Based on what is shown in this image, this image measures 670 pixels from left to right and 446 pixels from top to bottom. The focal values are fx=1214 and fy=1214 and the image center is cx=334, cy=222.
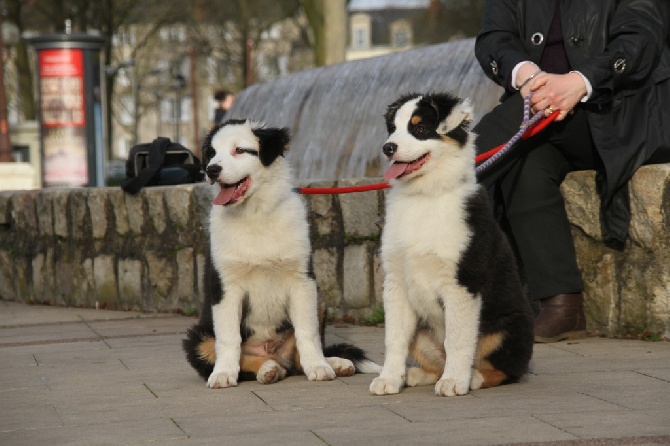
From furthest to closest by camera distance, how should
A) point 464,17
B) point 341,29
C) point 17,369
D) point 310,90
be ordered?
point 464,17, point 341,29, point 310,90, point 17,369

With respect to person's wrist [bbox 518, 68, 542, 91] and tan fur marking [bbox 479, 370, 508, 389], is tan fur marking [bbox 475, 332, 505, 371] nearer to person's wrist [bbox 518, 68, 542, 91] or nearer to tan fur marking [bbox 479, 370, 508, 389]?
tan fur marking [bbox 479, 370, 508, 389]

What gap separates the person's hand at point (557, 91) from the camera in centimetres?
660

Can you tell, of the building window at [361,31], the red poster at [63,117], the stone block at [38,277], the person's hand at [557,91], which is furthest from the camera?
the building window at [361,31]

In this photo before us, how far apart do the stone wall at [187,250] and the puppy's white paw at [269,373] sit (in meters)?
2.22

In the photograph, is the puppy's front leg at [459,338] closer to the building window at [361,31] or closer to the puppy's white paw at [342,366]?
the puppy's white paw at [342,366]

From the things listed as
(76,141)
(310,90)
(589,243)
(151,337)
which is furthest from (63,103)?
(589,243)

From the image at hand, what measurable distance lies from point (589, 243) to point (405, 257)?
237cm

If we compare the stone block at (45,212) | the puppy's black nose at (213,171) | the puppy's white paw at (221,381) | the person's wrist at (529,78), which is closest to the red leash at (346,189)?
the person's wrist at (529,78)

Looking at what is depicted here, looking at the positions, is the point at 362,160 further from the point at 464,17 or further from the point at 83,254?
the point at 464,17

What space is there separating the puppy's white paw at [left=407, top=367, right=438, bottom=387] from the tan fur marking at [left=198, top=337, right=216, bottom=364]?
1.03 meters

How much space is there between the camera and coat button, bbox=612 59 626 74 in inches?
263

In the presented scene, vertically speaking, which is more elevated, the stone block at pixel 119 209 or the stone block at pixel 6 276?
the stone block at pixel 119 209

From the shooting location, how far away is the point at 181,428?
15.7 ft

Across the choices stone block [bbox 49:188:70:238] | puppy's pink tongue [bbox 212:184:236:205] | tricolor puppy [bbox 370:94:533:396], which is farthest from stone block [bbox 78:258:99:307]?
tricolor puppy [bbox 370:94:533:396]
